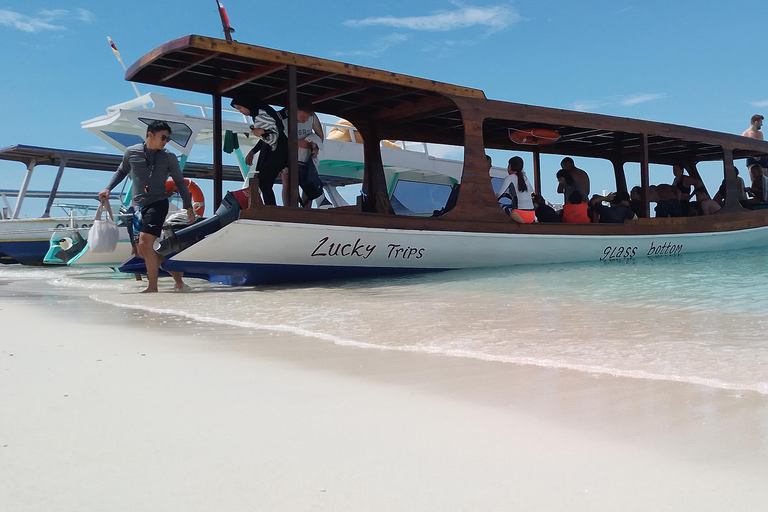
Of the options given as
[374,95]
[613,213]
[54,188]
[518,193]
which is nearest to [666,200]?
[613,213]

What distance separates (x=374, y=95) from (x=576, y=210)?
141 inches

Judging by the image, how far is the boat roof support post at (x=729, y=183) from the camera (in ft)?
37.6

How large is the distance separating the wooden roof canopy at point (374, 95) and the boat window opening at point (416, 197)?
4.86m

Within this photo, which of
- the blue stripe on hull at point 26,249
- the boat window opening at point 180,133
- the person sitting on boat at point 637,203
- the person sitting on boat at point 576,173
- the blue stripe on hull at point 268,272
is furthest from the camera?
the blue stripe on hull at point 26,249

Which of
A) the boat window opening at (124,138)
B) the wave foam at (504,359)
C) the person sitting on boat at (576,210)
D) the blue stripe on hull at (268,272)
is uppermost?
the boat window opening at (124,138)

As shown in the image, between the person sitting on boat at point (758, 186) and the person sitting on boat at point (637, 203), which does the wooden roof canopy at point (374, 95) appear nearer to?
the person sitting on boat at point (758, 186)

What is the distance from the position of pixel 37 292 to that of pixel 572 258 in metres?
7.12

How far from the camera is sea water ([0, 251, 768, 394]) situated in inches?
117

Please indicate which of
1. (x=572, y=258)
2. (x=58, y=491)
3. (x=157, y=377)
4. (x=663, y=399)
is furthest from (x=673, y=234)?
(x=58, y=491)

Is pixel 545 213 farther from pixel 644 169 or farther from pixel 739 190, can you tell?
pixel 739 190

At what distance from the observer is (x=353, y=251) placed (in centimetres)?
723

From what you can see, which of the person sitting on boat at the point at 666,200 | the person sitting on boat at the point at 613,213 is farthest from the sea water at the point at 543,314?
the person sitting on boat at the point at 666,200

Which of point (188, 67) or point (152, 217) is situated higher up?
point (188, 67)

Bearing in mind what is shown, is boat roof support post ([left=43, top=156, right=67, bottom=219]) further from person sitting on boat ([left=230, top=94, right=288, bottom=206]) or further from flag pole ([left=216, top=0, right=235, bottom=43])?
person sitting on boat ([left=230, top=94, right=288, bottom=206])
